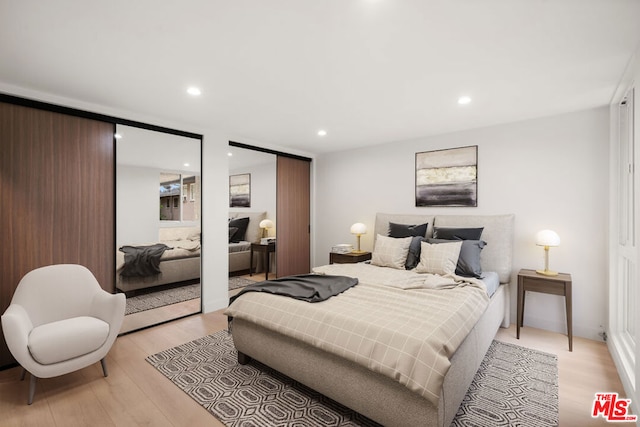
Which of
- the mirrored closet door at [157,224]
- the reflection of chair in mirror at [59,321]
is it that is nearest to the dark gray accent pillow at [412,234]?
the mirrored closet door at [157,224]

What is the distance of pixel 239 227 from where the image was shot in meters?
4.62

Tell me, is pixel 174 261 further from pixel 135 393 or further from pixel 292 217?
pixel 292 217

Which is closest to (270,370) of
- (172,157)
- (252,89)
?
(252,89)

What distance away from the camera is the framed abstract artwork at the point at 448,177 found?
3906mm

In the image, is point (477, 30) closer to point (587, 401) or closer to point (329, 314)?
point (329, 314)

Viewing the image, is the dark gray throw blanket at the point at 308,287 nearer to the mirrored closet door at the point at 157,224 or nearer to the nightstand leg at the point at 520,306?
the mirrored closet door at the point at 157,224

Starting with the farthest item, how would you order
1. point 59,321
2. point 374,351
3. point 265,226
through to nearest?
point 265,226 < point 59,321 < point 374,351

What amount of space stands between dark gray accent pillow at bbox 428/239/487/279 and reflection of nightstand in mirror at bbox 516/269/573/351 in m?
0.43

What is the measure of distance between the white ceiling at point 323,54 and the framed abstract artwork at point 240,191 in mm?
1279

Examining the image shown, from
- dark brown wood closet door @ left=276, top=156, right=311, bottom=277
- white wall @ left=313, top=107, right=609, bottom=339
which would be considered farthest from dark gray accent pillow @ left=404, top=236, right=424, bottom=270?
dark brown wood closet door @ left=276, top=156, right=311, bottom=277

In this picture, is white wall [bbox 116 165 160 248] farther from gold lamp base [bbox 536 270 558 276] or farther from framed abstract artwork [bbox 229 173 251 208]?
gold lamp base [bbox 536 270 558 276]

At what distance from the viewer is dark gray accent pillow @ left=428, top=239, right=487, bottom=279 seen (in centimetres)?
312

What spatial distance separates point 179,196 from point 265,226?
5.18ft

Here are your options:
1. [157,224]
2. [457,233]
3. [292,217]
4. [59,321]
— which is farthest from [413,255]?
[59,321]
